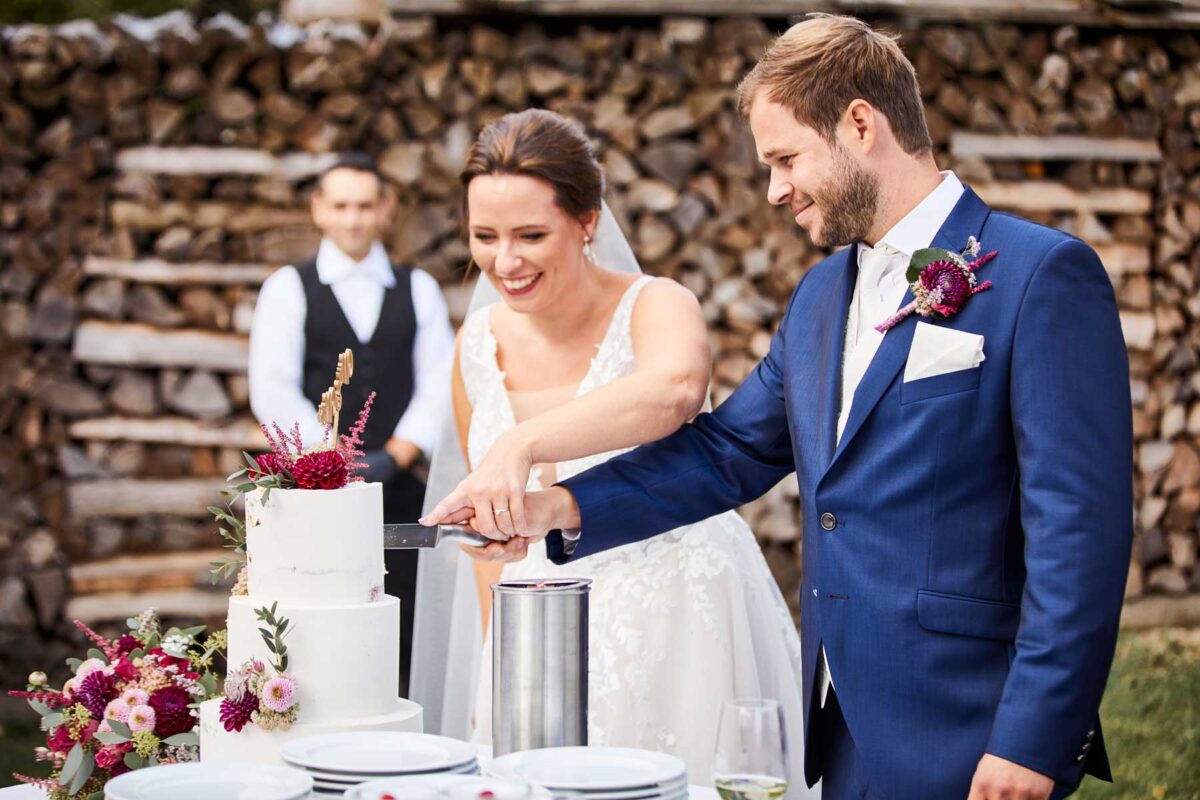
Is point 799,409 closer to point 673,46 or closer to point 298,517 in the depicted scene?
point 298,517

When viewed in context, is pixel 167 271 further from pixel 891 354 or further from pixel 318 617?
pixel 891 354

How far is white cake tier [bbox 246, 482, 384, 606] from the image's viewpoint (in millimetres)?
2094

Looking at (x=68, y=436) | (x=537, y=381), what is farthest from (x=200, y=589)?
(x=537, y=381)

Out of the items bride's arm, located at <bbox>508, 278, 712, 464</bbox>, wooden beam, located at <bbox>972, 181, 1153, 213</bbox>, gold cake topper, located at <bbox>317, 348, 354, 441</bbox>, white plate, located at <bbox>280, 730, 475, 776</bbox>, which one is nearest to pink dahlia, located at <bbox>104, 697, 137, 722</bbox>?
white plate, located at <bbox>280, 730, 475, 776</bbox>

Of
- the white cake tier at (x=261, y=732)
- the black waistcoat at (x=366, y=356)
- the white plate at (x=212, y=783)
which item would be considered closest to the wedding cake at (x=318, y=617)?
the white cake tier at (x=261, y=732)

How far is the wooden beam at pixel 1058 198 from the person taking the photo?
21.4 feet

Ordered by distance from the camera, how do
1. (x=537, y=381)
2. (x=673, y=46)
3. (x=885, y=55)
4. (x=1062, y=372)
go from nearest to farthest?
(x=1062, y=372) < (x=885, y=55) < (x=537, y=381) < (x=673, y=46)

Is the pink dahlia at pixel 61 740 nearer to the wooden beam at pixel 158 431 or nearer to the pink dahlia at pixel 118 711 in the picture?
the pink dahlia at pixel 118 711

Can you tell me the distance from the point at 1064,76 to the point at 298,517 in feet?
17.4

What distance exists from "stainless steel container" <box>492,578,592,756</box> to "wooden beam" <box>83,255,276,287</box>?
4.63 meters

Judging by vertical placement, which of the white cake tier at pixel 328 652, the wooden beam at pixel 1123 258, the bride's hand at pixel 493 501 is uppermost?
the wooden beam at pixel 1123 258

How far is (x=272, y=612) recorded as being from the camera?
6.68 ft

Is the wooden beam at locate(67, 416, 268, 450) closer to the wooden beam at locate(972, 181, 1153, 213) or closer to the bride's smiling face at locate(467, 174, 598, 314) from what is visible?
the wooden beam at locate(972, 181, 1153, 213)

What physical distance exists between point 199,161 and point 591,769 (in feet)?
16.4
